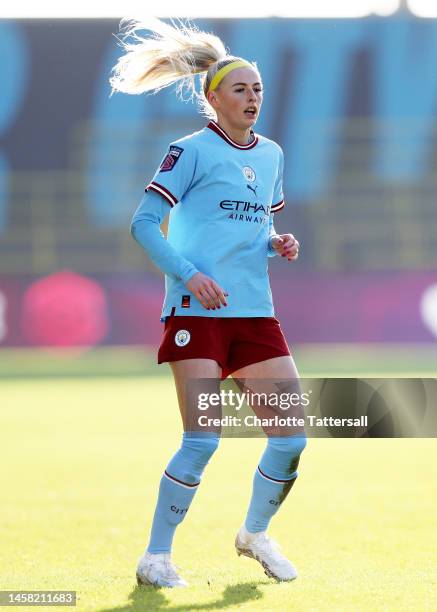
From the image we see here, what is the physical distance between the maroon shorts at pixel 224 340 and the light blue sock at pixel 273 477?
36cm

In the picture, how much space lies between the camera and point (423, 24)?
99.0 feet

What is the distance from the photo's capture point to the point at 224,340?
4.87m

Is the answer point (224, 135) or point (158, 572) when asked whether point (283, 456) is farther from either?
point (224, 135)

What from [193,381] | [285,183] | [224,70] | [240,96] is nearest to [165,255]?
[193,381]

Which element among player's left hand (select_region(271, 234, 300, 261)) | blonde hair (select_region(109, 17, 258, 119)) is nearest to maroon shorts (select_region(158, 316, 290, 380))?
player's left hand (select_region(271, 234, 300, 261))

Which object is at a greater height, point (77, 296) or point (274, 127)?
point (274, 127)

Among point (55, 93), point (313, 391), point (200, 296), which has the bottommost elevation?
point (313, 391)

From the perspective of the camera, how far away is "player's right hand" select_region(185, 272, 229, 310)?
4.65 m

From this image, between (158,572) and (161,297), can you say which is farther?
(161,297)

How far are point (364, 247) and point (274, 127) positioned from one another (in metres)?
3.95

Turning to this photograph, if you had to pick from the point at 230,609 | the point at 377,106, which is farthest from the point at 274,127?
the point at 230,609

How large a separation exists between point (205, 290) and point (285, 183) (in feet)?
78.0

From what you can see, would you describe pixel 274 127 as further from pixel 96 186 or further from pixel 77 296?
pixel 77 296

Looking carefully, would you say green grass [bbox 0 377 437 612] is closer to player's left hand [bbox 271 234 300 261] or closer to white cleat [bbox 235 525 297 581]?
white cleat [bbox 235 525 297 581]
